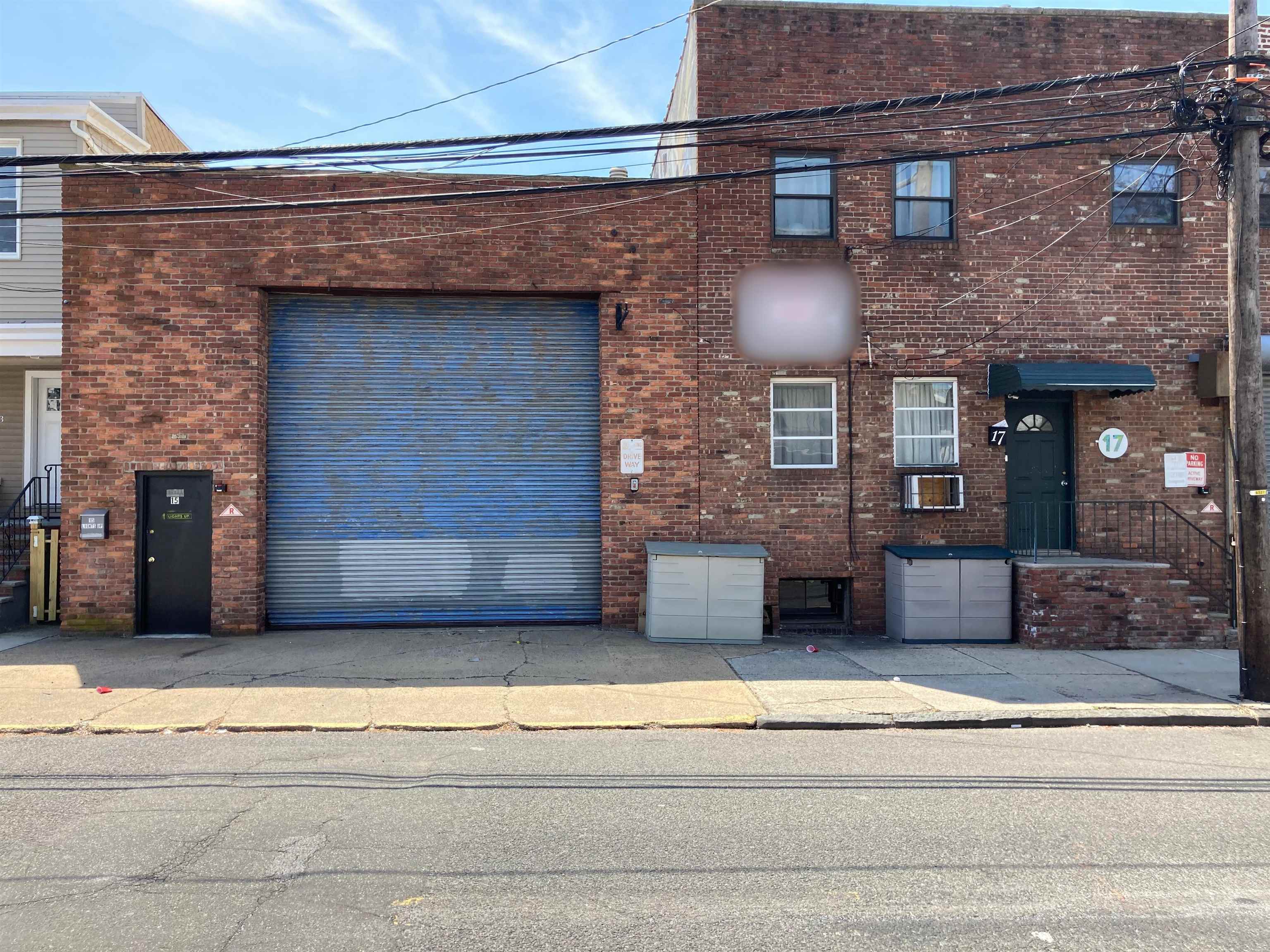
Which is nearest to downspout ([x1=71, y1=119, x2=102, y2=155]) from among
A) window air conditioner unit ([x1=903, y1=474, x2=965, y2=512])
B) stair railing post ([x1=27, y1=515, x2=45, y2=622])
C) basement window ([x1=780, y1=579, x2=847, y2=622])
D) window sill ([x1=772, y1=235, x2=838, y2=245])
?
stair railing post ([x1=27, y1=515, x2=45, y2=622])

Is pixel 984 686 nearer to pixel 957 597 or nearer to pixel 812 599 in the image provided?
pixel 957 597

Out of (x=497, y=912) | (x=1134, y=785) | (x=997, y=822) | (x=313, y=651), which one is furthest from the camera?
(x=313, y=651)

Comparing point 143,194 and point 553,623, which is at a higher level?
point 143,194

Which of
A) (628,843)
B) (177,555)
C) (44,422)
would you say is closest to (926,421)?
(628,843)

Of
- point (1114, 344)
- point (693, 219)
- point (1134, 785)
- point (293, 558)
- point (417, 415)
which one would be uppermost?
point (693, 219)

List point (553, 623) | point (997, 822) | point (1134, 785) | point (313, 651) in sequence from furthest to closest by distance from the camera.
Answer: point (553, 623), point (313, 651), point (1134, 785), point (997, 822)

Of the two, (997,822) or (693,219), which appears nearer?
(997,822)

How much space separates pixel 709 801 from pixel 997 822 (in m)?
1.79

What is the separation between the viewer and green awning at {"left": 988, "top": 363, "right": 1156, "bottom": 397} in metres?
11.3

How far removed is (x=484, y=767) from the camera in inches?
249

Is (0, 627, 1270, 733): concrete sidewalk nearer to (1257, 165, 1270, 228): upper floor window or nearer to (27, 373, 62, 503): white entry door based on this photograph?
(27, 373, 62, 503): white entry door

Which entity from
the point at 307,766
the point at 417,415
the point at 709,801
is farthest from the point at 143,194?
the point at 709,801

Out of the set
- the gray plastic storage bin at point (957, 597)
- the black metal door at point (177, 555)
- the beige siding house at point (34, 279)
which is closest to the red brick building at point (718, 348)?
the black metal door at point (177, 555)

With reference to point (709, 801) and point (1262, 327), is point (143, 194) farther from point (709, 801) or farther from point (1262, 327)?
point (1262, 327)
